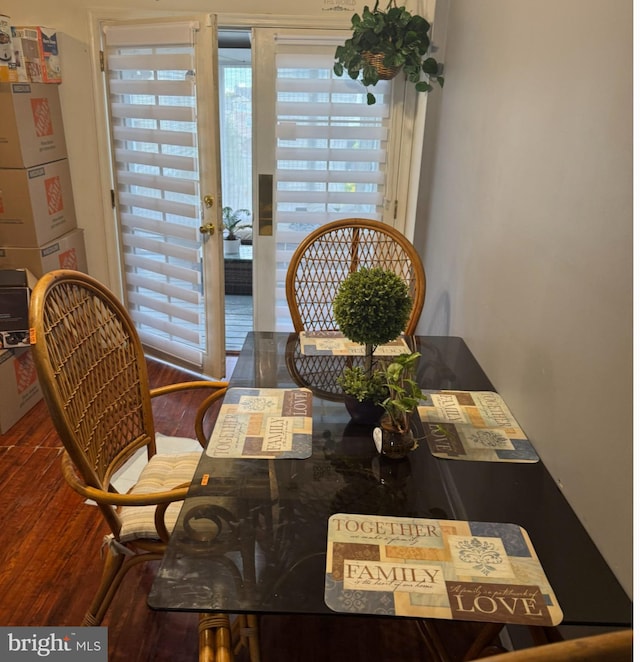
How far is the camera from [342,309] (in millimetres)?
1349

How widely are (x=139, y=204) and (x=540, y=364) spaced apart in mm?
2375

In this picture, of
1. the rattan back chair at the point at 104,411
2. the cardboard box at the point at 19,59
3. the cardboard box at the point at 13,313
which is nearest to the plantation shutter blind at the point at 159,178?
the cardboard box at the point at 19,59

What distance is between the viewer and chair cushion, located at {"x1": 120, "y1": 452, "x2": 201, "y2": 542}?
141 cm

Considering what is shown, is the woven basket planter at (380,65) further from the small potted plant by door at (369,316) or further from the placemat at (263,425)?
the placemat at (263,425)

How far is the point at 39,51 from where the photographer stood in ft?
8.83

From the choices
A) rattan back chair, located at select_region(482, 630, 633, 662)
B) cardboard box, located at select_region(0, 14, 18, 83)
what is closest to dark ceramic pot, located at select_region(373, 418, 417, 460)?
rattan back chair, located at select_region(482, 630, 633, 662)

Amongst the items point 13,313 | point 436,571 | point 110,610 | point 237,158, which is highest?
point 237,158

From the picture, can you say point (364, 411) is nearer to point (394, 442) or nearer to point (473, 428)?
point (394, 442)

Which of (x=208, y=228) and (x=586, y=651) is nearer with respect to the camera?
(x=586, y=651)

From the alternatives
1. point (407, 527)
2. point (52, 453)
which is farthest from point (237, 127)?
point (407, 527)

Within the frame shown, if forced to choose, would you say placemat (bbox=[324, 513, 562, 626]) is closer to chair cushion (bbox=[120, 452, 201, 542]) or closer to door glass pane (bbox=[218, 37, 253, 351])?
chair cushion (bbox=[120, 452, 201, 542])

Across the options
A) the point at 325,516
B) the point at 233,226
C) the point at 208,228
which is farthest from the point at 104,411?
the point at 233,226

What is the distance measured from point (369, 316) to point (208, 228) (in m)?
1.74

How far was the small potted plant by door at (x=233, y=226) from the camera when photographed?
4.92m
